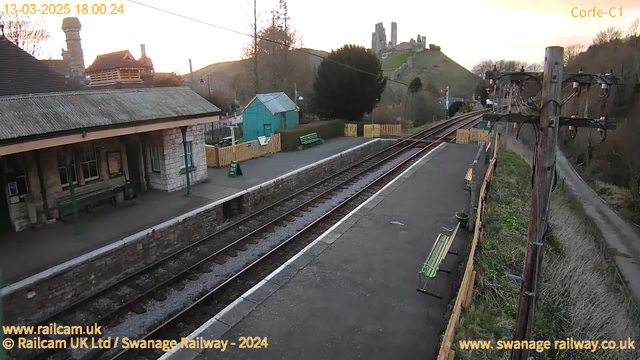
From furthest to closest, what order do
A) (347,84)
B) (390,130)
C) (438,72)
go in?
(438,72) < (390,130) < (347,84)

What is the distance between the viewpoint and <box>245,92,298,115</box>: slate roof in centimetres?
2370

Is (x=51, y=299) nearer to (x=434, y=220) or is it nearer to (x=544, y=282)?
(x=434, y=220)

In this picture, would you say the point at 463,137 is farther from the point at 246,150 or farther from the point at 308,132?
the point at 246,150

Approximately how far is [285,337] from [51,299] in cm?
551

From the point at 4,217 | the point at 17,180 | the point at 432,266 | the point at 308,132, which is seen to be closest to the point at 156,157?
the point at 17,180

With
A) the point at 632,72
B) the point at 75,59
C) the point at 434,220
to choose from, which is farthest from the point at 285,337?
the point at 632,72

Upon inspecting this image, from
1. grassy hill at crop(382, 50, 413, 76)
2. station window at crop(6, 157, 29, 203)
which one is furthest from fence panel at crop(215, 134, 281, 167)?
grassy hill at crop(382, 50, 413, 76)

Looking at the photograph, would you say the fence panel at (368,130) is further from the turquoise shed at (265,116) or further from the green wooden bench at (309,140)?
the turquoise shed at (265,116)

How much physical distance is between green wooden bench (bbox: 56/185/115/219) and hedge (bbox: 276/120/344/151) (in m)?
11.3

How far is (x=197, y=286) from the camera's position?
8945 millimetres

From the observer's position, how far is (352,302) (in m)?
6.98

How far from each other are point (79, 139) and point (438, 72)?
344 feet

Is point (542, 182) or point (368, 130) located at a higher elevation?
point (542, 182)

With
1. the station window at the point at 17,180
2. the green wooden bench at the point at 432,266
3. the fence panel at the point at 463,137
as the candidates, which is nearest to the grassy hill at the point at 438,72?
the fence panel at the point at 463,137
